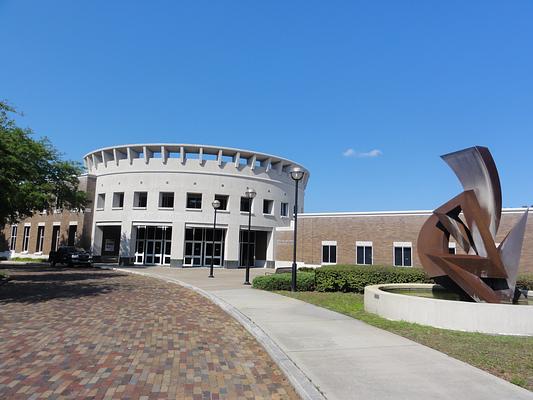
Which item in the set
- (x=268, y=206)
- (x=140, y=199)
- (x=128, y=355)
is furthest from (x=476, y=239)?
(x=140, y=199)

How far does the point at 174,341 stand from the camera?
25.3ft

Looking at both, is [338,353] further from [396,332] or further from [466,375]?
[396,332]

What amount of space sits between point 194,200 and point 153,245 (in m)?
6.15

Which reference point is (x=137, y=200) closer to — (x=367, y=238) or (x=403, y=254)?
(x=367, y=238)

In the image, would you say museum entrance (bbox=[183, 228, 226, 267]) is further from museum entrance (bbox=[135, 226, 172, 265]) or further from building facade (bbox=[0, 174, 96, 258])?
building facade (bbox=[0, 174, 96, 258])

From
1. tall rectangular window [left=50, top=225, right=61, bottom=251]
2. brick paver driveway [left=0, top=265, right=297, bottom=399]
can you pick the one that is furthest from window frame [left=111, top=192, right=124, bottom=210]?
brick paver driveway [left=0, top=265, right=297, bottom=399]

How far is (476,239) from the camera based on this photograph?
11297 mm

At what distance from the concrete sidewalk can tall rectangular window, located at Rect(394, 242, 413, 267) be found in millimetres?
23488

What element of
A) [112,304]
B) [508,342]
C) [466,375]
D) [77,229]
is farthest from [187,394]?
[77,229]

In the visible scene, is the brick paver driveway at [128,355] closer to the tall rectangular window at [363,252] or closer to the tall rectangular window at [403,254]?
the tall rectangular window at [403,254]

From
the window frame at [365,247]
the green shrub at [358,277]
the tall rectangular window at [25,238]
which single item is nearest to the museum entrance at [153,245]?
the tall rectangular window at [25,238]

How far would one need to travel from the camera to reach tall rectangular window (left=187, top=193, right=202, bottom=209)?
1592 inches

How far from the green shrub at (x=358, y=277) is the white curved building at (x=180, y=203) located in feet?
77.5

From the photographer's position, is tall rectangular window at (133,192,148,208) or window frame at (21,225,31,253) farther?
window frame at (21,225,31,253)
